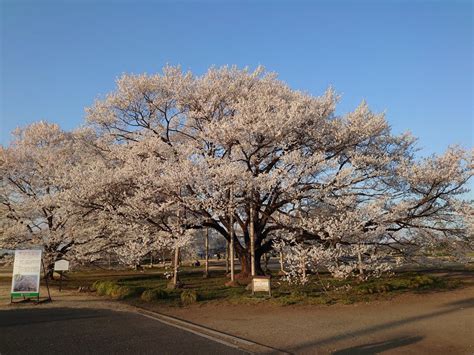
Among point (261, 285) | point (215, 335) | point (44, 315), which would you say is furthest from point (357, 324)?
point (44, 315)

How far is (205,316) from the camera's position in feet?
40.1

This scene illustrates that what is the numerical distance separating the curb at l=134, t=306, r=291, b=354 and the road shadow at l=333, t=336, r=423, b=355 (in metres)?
1.21

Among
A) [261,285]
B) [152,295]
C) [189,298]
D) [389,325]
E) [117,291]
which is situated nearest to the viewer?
[389,325]

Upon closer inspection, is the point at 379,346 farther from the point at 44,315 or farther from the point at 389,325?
the point at 44,315

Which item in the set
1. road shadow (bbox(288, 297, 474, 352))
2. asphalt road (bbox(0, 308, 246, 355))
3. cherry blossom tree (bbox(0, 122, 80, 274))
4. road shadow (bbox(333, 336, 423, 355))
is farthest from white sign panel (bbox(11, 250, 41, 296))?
road shadow (bbox(333, 336, 423, 355))

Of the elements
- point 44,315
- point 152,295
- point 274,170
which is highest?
point 274,170

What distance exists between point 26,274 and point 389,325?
1267 centimetres

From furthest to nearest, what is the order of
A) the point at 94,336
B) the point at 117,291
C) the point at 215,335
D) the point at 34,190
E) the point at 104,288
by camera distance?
1. the point at 34,190
2. the point at 104,288
3. the point at 117,291
4. the point at 215,335
5. the point at 94,336

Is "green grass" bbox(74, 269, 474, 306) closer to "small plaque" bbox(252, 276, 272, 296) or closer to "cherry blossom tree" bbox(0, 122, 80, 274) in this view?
"small plaque" bbox(252, 276, 272, 296)

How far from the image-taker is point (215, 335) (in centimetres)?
935

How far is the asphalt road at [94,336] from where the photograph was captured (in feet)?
25.1

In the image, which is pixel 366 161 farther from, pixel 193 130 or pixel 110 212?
pixel 110 212

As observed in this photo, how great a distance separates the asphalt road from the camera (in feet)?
25.1

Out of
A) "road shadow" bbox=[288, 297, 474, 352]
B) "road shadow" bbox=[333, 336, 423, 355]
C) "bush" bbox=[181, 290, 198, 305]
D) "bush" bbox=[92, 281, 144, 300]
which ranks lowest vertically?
"road shadow" bbox=[333, 336, 423, 355]
